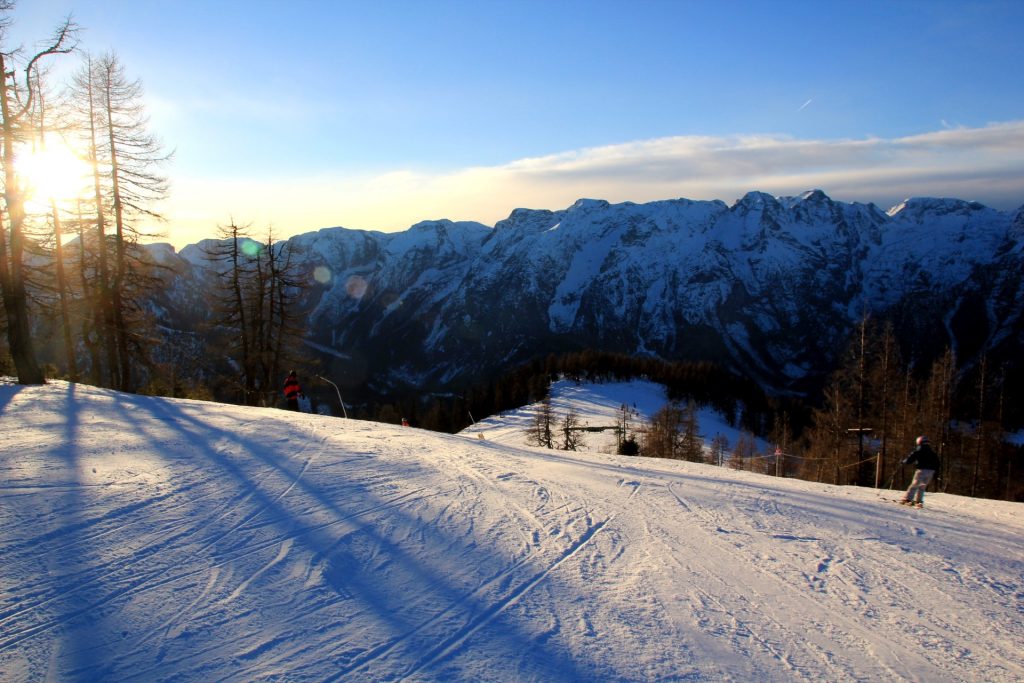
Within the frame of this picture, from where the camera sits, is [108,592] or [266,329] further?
[266,329]

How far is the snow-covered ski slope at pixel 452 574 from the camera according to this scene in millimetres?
4949

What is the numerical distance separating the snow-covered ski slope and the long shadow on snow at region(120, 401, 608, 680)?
0.10ft

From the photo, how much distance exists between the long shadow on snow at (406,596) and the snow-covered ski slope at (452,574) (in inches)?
1.2

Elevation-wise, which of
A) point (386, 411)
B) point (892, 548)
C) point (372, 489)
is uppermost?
point (372, 489)

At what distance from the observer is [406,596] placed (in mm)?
5945

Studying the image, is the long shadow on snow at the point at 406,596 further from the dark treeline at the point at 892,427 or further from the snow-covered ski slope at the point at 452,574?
the dark treeline at the point at 892,427

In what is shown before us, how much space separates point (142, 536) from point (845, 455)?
36030 millimetres

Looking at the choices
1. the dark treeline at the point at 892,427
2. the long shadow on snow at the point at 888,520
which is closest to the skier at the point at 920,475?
the long shadow on snow at the point at 888,520

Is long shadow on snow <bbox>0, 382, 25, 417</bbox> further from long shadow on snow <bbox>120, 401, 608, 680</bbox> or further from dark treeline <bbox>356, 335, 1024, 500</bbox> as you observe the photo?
dark treeline <bbox>356, 335, 1024, 500</bbox>

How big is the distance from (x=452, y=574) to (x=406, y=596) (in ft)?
2.33

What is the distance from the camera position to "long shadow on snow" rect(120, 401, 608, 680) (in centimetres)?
488

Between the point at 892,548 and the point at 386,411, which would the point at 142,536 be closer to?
the point at 892,548

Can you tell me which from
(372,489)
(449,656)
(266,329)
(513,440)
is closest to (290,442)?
(372,489)

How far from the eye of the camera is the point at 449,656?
4.91 meters
